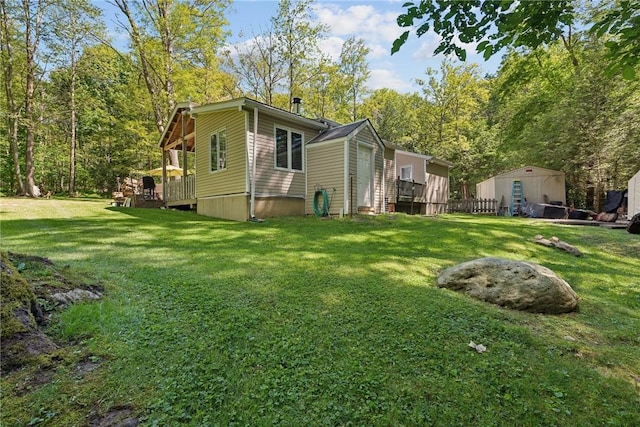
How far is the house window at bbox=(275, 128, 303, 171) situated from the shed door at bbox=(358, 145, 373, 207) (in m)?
2.19

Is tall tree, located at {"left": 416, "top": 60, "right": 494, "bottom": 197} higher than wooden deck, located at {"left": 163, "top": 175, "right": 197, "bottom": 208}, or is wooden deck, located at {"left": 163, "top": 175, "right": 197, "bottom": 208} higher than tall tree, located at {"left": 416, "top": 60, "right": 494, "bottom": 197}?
tall tree, located at {"left": 416, "top": 60, "right": 494, "bottom": 197}

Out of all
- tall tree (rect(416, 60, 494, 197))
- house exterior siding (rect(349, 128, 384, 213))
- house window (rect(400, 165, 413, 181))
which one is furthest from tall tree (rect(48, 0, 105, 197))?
tall tree (rect(416, 60, 494, 197))

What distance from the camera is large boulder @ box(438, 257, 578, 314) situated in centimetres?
335

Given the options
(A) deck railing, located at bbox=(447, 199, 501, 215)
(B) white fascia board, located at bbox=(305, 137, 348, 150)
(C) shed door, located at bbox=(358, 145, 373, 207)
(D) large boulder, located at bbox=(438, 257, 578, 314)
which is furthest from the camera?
(A) deck railing, located at bbox=(447, 199, 501, 215)

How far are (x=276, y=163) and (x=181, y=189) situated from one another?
5.02 m

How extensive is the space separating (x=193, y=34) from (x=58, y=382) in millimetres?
19578

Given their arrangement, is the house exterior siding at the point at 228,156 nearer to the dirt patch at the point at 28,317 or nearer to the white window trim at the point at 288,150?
the white window trim at the point at 288,150

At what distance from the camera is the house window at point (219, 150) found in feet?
34.5

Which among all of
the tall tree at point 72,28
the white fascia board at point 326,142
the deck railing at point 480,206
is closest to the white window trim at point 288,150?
the white fascia board at point 326,142

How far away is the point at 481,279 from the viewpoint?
376 centimetres

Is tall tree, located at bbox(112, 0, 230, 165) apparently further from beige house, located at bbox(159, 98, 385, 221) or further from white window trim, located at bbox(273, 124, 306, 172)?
white window trim, located at bbox(273, 124, 306, 172)

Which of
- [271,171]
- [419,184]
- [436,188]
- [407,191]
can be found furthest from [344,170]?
[436,188]

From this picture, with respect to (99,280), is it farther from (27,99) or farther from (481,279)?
(27,99)

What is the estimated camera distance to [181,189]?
12.8m
